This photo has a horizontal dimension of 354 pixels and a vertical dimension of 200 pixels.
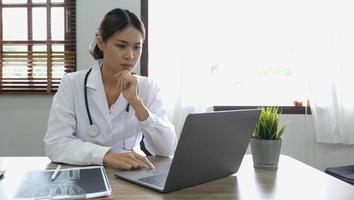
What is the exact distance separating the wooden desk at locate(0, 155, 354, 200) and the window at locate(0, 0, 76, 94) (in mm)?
1489

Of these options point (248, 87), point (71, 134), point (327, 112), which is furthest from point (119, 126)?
point (327, 112)

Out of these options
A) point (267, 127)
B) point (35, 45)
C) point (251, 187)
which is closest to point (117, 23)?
point (267, 127)

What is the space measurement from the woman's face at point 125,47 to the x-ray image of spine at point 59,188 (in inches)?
25.9

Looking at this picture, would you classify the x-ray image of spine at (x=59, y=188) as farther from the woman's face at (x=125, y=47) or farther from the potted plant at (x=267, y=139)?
the woman's face at (x=125, y=47)

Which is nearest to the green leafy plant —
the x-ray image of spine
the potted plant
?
the potted plant

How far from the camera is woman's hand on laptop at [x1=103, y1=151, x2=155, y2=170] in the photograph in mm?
1063

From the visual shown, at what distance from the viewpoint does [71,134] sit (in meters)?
1.34

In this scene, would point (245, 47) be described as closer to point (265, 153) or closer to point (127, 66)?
point (127, 66)

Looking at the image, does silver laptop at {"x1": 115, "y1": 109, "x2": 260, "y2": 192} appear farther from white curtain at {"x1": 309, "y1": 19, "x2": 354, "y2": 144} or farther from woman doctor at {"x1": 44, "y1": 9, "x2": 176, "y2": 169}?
white curtain at {"x1": 309, "y1": 19, "x2": 354, "y2": 144}

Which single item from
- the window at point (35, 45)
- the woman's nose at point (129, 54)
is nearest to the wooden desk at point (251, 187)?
the woman's nose at point (129, 54)

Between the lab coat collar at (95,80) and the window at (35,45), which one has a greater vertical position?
the window at (35,45)

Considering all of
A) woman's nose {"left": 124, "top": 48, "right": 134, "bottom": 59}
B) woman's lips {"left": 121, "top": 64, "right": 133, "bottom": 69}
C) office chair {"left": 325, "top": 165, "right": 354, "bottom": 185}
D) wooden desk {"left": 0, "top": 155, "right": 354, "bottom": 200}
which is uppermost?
woman's nose {"left": 124, "top": 48, "right": 134, "bottom": 59}

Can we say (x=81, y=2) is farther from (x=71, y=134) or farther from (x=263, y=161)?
(x=263, y=161)

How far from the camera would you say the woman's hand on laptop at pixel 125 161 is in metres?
1.06
